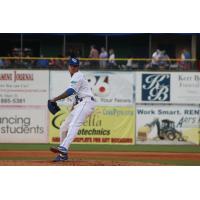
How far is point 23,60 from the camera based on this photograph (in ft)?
83.5

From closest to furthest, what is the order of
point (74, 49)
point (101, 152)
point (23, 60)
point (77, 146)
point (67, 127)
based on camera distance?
point (67, 127)
point (101, 152)
point (77, 146)
point (23, 60)
point (74, 49)

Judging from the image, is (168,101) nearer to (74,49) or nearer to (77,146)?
(77,146)

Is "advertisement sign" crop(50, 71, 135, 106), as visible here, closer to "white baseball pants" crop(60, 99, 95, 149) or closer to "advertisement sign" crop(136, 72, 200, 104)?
"advertisement sign" crop(136, 72, 200, 104)

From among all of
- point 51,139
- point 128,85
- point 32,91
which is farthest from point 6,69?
point 128,85

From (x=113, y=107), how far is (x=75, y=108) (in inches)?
388

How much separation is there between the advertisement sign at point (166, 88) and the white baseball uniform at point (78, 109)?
33.1 ft

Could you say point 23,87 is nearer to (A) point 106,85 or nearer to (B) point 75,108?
(A) point 106,85

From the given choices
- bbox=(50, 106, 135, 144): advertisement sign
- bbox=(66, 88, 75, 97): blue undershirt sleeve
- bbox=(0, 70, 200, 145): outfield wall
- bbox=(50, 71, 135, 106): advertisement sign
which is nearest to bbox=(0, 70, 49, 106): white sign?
bbox=(0, 70, 200, 145): outfield wall

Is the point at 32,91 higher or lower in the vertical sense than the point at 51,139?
higher

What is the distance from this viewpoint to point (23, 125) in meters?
23.9

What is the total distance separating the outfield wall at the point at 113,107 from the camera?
939 inches

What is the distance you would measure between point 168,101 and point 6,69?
6.12 meters

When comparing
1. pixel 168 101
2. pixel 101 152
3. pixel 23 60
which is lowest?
pixel 101 152

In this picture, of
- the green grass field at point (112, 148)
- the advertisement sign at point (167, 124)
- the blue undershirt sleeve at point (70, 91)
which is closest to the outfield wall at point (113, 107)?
the advertisement sign at point (167, 124)
